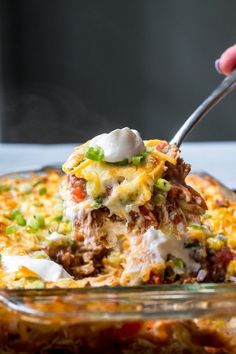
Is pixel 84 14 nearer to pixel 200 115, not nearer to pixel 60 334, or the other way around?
pixel 200 115

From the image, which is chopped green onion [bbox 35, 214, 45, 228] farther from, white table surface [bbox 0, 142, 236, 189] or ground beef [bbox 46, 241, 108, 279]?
white table surface [bbox 0, 142, 236, 189]

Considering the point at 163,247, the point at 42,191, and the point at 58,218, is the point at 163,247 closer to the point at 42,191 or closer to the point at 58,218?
the point at 58,218

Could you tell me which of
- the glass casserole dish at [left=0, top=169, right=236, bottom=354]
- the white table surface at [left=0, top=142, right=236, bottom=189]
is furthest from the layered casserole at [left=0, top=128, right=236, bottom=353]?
the white table surface at [left=0, top=142, right=236, bottom=189]

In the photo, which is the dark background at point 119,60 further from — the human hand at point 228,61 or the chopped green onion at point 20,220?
the chopped green onion at point 20,220

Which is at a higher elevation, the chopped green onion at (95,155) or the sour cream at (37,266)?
the chopped green onion at (95,155)

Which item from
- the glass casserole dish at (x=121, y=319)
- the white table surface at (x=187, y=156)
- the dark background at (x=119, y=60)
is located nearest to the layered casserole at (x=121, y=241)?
the glass casserole dish at (x=121, y=319)
